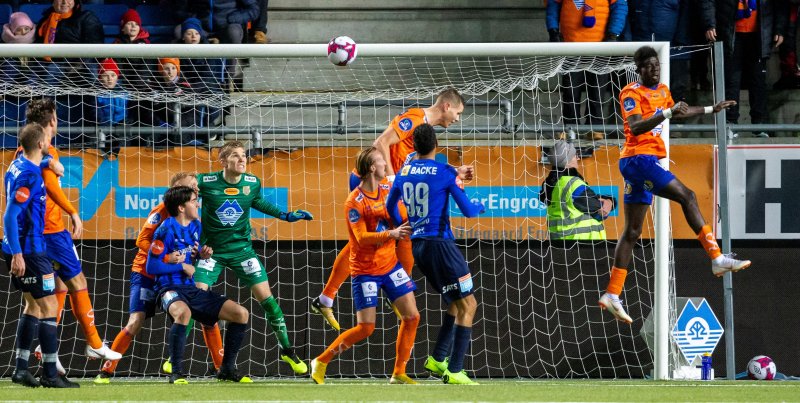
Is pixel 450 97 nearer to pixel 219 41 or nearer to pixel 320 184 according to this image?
pixel 320 184

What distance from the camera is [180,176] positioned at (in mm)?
9805

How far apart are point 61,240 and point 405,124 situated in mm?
2901

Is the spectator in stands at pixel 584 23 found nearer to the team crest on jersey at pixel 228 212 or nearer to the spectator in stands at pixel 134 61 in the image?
the team crest on jersey at pixel 228 212

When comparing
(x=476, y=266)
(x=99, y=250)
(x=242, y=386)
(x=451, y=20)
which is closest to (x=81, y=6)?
(x=99, y=250)

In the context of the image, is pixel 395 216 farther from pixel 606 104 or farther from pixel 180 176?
pixel 606 104

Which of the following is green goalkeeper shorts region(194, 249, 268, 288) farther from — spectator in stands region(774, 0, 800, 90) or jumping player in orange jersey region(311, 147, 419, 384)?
spectator in stands region(774, 0, 800, 90)

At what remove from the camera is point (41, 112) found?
8.95m

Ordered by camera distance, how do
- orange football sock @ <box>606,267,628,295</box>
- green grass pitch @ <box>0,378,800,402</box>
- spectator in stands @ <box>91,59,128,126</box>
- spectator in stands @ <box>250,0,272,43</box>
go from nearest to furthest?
1. green grass pitch @ <box>0,378,800,402</box>
2. orange football sock @ <box>606,267,628,295</box>
3. spectator in stands @ <box>91,59,128,126</box>
4. spectator in stands @ <box>250,0,272,43</box>

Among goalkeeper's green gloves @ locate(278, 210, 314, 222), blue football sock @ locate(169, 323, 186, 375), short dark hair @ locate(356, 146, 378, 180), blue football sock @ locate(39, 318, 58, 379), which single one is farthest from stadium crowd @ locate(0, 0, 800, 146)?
blue football sock @ locate(39, 318, 58, 379)

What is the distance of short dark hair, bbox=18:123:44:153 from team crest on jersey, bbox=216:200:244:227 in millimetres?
2085

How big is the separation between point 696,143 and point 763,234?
130 cm

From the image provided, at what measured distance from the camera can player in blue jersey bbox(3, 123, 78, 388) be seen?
841 centimetres

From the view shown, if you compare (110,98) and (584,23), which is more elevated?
(584,23)

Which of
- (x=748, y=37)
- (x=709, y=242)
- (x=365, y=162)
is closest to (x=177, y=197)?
(x=365, y=162)
